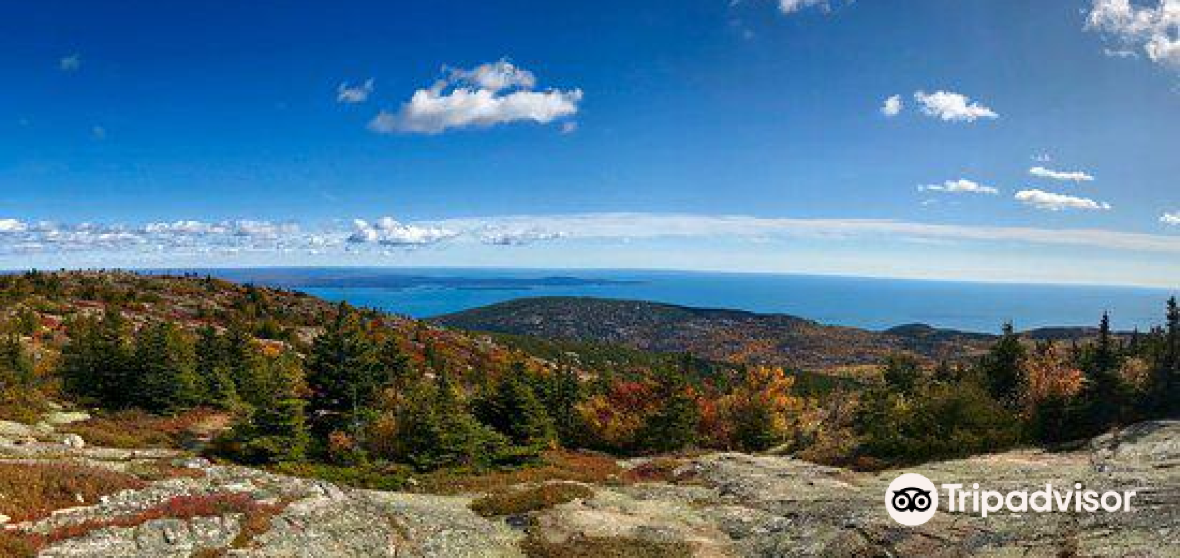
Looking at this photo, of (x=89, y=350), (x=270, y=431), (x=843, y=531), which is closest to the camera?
(x=843, y=531)

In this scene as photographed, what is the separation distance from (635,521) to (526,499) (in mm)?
5259

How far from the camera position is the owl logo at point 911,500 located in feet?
83.9

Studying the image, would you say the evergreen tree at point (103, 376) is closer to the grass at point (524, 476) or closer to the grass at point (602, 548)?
the grass at point (524, 476)

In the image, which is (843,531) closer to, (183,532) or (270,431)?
(183,532)

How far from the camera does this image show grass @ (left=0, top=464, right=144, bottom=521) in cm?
1934

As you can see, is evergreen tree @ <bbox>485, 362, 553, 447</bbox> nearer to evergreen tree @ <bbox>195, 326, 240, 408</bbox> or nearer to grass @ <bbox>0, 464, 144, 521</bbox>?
evergreen tree @ <bbox>195, 326, 240, 408</bbox>

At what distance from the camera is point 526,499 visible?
2923 cm

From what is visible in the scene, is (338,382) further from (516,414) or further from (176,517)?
(176,517)

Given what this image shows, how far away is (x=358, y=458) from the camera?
1485 inches

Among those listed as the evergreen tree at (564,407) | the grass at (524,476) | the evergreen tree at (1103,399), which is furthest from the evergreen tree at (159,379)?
the evergreen tree at (1103,399)

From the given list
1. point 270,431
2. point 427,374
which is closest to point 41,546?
point 270,431

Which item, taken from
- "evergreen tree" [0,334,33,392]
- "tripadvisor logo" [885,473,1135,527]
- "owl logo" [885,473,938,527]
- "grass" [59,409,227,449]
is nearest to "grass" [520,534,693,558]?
"owl logo" [885,473,938,527]

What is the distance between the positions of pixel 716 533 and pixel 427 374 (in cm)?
7303

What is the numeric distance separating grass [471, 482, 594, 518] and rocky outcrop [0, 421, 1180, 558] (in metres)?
0.70
